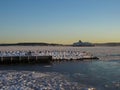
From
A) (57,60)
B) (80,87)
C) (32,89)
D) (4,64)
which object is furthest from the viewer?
(57,60)

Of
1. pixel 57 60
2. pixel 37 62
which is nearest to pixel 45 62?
pixel 37 62

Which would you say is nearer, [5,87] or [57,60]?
[5,87]

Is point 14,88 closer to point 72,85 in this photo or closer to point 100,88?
point 72,85

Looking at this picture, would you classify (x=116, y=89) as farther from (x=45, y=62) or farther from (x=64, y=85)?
(x=45, y=62)

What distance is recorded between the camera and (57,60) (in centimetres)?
6500

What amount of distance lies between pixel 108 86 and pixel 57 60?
123 ft

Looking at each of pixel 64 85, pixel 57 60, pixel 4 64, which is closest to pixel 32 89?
pixel 64 85

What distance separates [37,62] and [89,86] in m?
32.4

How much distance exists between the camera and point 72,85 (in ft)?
92.5

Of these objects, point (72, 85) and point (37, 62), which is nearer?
point (72, 85)

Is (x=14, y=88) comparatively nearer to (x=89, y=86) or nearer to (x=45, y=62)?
(x=89, y=86)

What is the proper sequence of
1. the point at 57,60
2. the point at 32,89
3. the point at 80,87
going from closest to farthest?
the point at 32,89 < the point at 80,87 < the point at 57,60

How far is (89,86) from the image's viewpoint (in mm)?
27891

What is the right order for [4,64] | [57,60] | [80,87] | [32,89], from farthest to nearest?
[57,60] < [4,64] < [80,87] < [32,89]
